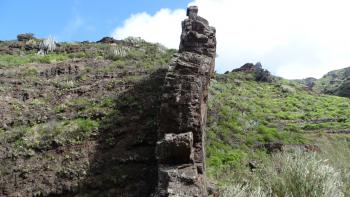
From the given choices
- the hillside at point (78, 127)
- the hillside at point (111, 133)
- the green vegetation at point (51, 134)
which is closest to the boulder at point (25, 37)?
the hillside at point (111, 133)

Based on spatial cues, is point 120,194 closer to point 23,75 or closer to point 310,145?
point 23,75

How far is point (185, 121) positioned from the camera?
14992mm

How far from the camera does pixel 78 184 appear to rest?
51.8ft

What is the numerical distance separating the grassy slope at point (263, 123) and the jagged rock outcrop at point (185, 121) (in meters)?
3.84

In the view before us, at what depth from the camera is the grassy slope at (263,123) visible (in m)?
22.5

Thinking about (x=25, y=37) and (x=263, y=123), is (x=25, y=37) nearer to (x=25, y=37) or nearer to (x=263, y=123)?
(x=25, y=37)

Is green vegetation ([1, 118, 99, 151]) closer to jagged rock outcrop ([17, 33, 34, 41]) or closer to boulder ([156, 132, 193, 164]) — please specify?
boulder ([156, 132, 193, 164])

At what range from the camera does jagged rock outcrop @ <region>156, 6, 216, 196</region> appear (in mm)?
12805

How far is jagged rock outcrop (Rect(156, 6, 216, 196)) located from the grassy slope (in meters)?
3.84

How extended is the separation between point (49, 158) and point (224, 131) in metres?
10.4

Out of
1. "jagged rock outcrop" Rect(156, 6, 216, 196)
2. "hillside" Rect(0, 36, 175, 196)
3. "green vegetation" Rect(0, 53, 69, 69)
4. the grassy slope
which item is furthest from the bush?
"green vegetation" Rect(0, 53, 69, 69)

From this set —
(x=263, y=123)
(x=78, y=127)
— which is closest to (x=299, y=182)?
(x=78, y=127)

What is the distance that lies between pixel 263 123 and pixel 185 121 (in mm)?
17093

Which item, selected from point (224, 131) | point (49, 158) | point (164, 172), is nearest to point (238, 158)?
point (224, 131)
